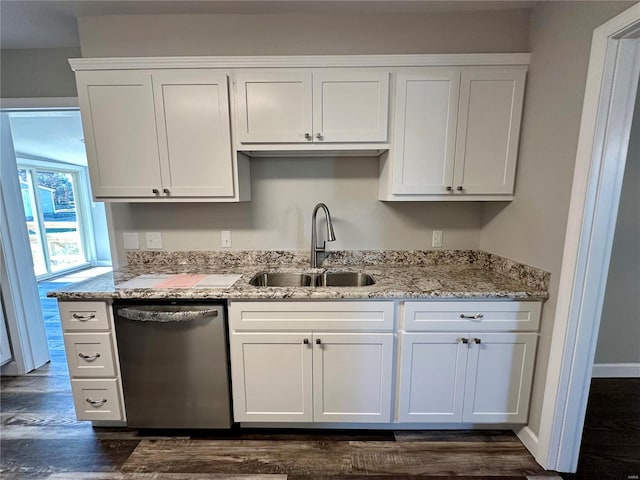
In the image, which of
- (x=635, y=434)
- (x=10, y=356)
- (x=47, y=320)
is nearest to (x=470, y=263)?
(x=635, y=434)

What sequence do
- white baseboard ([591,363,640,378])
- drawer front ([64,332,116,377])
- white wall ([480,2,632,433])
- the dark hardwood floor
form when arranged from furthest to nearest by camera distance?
white baseboard ([591,363,640,378])
drawer front ([64,332,116,377])
the dark hardwood floor
white wall ([480,2,632,433])

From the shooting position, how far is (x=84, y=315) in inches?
60.2

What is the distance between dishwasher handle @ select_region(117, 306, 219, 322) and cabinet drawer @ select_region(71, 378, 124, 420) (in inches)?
18.5

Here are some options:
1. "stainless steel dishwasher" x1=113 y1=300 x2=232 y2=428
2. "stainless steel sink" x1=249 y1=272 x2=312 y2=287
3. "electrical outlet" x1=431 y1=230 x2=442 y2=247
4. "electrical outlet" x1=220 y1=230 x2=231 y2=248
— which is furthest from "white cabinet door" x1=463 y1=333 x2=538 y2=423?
"electrical outlet" x1=220 y1=230 x2=231 y2=248

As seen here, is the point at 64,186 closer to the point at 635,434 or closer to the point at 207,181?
the point at 207,181

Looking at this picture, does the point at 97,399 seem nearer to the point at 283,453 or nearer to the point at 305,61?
the point at 283,453

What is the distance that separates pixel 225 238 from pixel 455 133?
1.67m

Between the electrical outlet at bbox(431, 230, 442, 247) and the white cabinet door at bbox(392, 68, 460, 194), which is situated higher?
the white cabinet door at bbox(392, 68, 460, 194)

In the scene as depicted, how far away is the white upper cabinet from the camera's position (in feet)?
5.20

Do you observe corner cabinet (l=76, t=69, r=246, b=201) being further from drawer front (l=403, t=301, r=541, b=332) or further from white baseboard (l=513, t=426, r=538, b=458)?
white baseboard (l=513, t=426, r=538, b=458)

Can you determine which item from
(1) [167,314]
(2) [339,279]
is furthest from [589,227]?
(1) [167,314]

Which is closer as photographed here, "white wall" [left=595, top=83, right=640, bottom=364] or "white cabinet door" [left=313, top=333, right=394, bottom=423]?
"white cabinet door" [left=313, top=333, right=394, bottom=423]

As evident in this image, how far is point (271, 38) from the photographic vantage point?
5.61ft

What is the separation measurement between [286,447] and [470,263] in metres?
1.70
